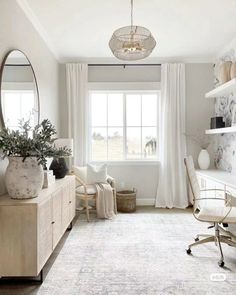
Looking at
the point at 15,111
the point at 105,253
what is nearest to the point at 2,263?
the point at 105,253

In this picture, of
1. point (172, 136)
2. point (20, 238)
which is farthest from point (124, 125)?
point (20, 238)

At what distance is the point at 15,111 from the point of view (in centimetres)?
312

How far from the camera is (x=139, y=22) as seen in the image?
3.87 m

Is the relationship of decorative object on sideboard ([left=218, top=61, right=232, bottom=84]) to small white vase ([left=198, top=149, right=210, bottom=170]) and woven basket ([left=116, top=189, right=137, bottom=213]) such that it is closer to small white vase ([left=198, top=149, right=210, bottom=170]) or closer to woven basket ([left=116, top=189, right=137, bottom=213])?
small white vase ([left=198, top=149, right=210, bottom=170])

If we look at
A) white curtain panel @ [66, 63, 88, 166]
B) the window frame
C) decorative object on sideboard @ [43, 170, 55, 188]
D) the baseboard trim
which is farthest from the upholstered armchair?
decorative object on sideboard @ [43, 170, 55, 188]

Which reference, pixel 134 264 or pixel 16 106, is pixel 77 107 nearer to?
pixel 16 106

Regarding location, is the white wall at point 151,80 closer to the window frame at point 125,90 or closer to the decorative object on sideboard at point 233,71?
the window frame at point 125,90

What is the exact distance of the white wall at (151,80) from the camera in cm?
559

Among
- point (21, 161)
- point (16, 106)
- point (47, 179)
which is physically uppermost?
point (16, 106)

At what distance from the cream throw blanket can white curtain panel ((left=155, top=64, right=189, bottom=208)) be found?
115cm

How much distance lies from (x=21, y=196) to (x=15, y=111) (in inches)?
40.5

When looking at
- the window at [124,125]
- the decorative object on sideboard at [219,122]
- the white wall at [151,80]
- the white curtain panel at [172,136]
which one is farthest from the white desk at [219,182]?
the window at [124,125]

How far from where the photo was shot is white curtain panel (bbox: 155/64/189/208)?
544 cm

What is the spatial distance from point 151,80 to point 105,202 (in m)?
2.49
